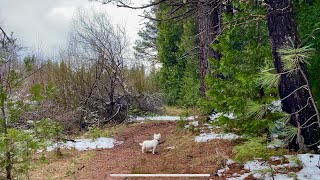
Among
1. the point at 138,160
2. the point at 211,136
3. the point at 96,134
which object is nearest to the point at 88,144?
the point at 96,134

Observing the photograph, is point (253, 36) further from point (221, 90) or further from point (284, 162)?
point (284, 162)

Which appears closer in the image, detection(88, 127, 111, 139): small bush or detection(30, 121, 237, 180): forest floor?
detection(30, 121, 237, 180): forest floor

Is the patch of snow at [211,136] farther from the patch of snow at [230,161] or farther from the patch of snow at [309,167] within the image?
the patch of snow at [309,167]

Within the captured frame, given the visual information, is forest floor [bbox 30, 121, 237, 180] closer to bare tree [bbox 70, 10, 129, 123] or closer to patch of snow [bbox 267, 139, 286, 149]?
patch of snow [bbox 267, 139, 286, 149]

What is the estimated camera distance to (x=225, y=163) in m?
4.94

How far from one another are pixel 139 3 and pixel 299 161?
4.32 metres

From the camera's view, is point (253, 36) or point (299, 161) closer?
point (299, 161)

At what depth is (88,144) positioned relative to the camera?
8.29 meters

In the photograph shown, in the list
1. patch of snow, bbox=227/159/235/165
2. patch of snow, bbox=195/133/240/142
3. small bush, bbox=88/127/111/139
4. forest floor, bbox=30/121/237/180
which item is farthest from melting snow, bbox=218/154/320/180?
small bush, bbox=88/127/111/139

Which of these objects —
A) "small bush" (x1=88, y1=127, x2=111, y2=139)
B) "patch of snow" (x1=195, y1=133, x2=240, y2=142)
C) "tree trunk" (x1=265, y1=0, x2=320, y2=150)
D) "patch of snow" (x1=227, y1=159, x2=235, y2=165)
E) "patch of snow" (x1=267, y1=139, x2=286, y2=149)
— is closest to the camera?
"tree trunk" (x1=265, y1=0, x2=320, y2=150)

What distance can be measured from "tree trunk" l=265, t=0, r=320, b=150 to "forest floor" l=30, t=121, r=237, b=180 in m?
1.10

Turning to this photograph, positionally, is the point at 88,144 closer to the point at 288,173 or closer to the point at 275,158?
the point at 275,158

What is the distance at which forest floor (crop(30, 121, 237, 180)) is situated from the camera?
5.30 meters

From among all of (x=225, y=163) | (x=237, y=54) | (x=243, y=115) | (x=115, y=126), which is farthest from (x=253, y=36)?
(x=115, y=126)
